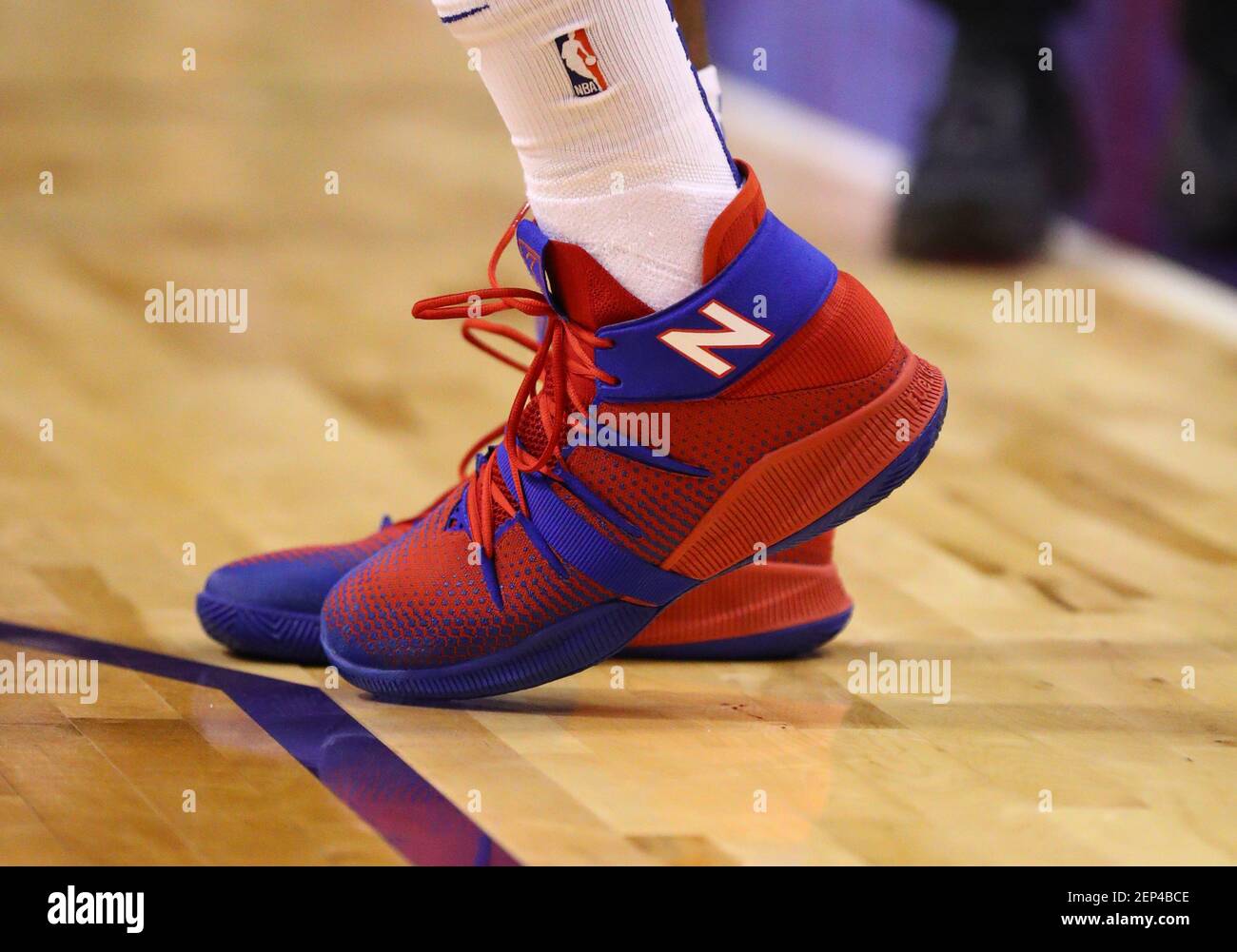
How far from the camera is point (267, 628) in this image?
1017 millimetres

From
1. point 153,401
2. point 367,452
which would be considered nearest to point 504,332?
point 367,452

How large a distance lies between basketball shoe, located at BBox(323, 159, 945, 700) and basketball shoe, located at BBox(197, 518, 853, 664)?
0.11 metres

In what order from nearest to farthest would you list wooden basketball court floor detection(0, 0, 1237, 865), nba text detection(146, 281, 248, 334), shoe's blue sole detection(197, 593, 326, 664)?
wooden basketball court floor detection(0, 0, 1237, 865) → shoe's blue sole detection(197, 593, 326, 664) → nba text detection(146, 281, 248, 334)

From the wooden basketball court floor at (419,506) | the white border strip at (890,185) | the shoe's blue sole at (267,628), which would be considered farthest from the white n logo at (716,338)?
the white border strip at (890,185)

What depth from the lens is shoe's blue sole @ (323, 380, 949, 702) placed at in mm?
874

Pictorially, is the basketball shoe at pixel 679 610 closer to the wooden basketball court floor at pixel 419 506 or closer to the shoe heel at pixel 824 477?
the wooden basketball court floor at pixel 419 506

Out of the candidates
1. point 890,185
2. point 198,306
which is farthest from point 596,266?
point 890,185

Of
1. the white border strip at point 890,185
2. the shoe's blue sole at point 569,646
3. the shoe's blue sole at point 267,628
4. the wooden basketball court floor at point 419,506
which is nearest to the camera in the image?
the wooden basketball court floor at point 419,506

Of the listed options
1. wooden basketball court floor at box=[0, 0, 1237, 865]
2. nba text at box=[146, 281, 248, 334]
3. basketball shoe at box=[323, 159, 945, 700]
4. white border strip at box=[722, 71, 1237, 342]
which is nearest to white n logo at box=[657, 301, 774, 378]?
basketball shoe at box=[323, 159, 945, 700]

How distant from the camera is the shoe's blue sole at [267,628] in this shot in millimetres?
1017

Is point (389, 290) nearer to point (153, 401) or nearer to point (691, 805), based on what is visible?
point (153, 401)

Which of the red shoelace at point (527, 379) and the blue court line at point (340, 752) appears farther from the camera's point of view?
the red shoelace at point (527, 379)

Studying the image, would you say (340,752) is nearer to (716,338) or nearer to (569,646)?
(569,646)
